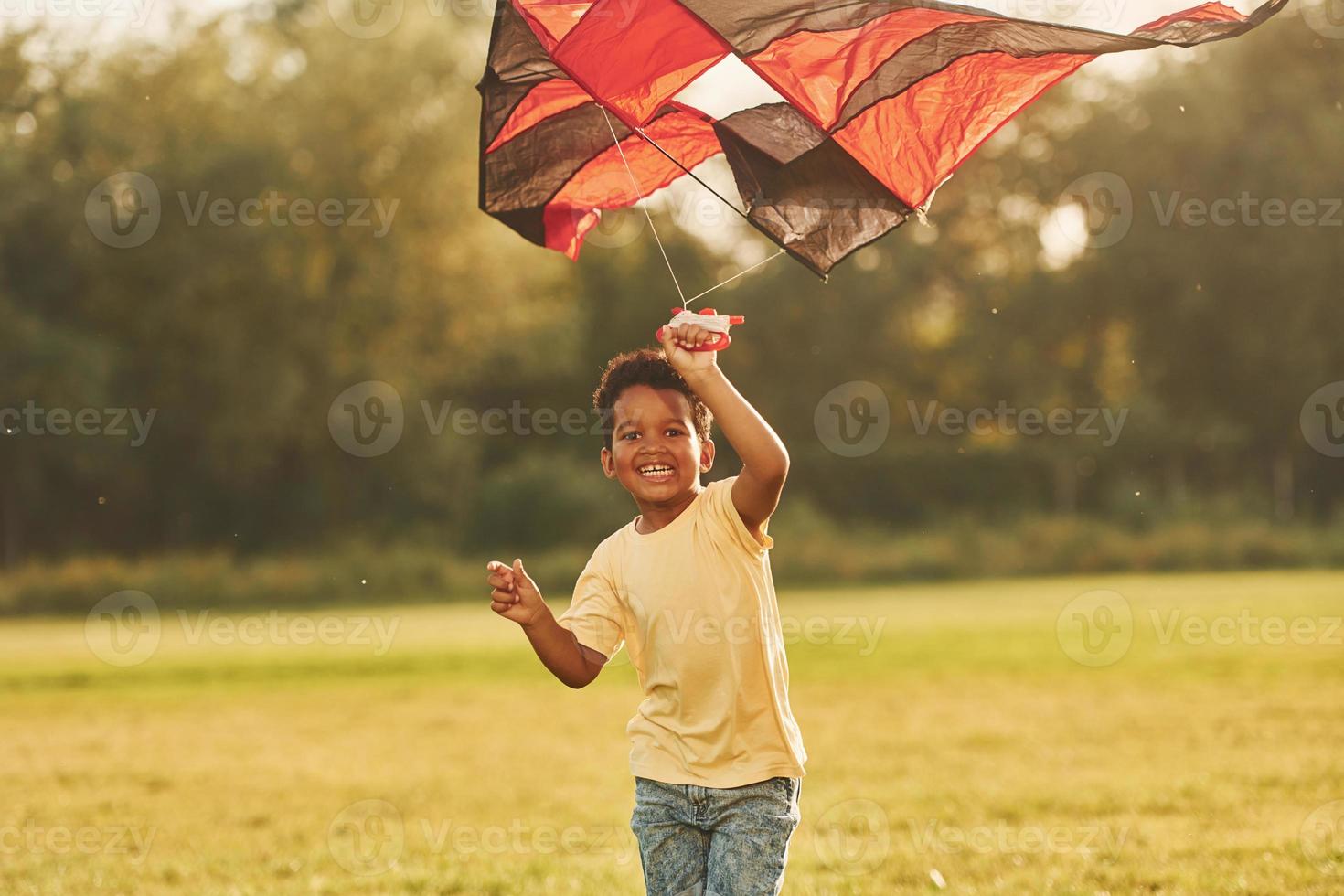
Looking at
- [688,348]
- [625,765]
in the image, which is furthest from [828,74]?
[625,765]

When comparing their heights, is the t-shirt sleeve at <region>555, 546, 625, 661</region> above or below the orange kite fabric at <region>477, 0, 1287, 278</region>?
below

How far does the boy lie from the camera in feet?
12.8

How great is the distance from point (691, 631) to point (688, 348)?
83 centimetres

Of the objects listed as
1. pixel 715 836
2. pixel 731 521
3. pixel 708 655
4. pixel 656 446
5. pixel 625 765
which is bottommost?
pixel 625 765

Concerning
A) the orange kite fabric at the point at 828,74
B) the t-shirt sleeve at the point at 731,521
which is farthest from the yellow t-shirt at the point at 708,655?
the orange kite fabric at the point at 828,74

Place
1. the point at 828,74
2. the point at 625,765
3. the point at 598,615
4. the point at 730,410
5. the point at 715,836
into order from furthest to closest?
the point at 625,765, the point at 828,74, the point at 598,615, the point at 715,836, the point at 730,410

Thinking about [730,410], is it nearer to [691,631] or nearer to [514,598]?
[691,631]

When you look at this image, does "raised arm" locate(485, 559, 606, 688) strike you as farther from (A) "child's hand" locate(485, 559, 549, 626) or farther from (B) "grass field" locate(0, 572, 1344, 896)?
(B) "grass field" locate(0, 572, 1344, 896)

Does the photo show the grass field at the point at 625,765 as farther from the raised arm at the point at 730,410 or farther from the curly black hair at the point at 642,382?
the raised arm at the point at 730,410

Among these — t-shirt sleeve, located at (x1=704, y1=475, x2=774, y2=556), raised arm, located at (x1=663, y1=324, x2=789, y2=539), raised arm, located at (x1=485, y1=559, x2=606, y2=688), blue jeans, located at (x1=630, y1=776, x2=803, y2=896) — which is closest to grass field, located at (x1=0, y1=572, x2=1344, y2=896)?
blue jeans, located at (x1=630, y1=776, x2=803, y2=896)

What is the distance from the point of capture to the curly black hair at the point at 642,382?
4.26 m

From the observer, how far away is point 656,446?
13.7 ft

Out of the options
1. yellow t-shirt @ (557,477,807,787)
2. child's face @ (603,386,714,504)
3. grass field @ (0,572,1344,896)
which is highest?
child's face @ (603,386,714,504)

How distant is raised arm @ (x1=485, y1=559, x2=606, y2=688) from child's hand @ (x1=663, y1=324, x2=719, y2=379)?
750mm
